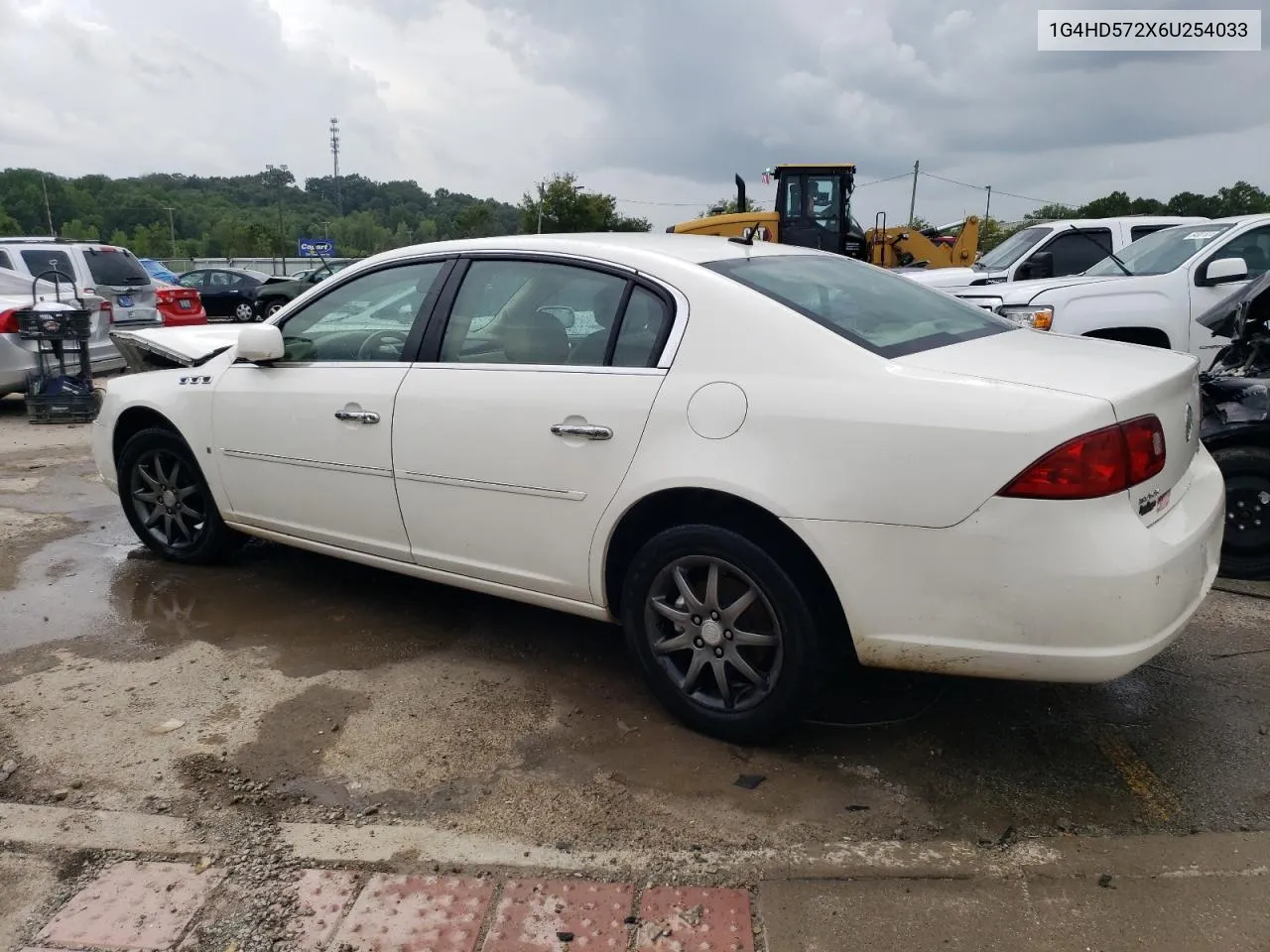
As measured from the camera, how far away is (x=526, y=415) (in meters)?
3.37

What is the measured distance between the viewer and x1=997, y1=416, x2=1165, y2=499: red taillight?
2.52 m

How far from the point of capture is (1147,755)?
10.2 feet

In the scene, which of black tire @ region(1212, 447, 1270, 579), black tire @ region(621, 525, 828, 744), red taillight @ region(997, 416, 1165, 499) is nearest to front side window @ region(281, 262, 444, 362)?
black tire @ region(621, 525, 828, 744)

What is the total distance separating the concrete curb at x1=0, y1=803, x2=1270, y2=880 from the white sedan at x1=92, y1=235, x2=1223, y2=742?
0.47m

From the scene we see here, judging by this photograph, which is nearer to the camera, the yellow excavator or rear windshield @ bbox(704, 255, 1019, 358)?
rear windshield @ bbox(704, 255, 1019, 358)

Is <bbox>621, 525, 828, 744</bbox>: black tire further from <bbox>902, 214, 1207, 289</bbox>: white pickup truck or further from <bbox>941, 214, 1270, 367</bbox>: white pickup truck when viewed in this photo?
<bbox>902, 214, 1207, 289</bbox>: white pickup truck

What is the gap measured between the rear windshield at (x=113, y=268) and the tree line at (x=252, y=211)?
27040 mm

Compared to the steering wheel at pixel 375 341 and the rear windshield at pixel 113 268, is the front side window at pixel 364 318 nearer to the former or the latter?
the steering wheel at pixel 375 341

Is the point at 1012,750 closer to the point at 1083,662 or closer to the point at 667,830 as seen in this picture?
the point at 1083,662

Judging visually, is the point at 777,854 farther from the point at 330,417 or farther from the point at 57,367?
the point at 57,367

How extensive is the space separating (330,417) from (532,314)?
38.5 inches

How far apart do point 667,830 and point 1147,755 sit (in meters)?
1.57

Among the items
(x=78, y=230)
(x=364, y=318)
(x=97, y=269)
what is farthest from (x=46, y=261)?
(x=78, y=230)

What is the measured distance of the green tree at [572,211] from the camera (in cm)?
4172
